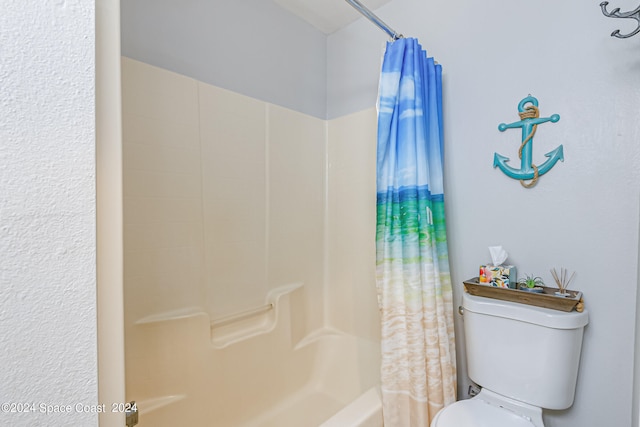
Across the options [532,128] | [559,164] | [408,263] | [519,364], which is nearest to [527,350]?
[519,364]

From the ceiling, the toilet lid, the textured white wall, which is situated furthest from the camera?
the ceiling

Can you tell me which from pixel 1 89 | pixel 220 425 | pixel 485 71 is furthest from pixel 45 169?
pixel 485 71

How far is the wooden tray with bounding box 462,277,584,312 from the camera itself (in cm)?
112

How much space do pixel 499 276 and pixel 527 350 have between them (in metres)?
0.28

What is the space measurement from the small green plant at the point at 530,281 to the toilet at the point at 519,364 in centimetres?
12

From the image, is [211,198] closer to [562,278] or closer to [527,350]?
[527,350]

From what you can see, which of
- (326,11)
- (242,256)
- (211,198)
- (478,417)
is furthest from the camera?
(326,11)

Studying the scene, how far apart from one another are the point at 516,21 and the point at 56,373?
185 centimetres

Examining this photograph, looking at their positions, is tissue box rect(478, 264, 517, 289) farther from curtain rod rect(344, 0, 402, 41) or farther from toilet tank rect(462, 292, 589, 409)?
curtain rod rect(344, 0, 402, 41)

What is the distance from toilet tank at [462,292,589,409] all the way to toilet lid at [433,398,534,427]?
0.24 ft

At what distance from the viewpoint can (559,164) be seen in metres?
1.26

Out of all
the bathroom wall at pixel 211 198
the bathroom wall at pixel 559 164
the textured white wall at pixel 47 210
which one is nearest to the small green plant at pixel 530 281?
the bathroom wall at pixel 559 164

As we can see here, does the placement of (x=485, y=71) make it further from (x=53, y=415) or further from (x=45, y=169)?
(x=53, y=415)

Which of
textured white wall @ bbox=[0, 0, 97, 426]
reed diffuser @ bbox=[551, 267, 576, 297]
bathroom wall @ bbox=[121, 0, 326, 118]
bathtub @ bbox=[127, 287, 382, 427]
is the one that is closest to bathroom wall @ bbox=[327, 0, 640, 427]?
reed diffuser @ bbox=[551, 267, 576, 297]
